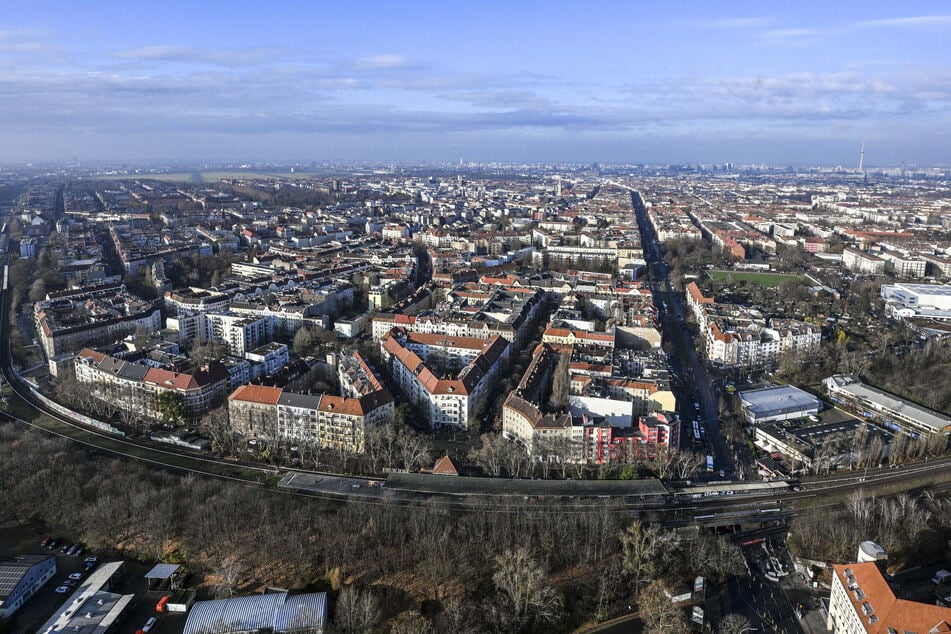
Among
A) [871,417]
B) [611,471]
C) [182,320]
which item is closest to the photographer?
[611,471]

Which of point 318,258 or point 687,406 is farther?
point 318,258

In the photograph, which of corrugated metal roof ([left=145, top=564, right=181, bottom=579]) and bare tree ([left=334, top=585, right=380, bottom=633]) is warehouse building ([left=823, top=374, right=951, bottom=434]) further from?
corrugated metal roof ([left=145, top=564, right=181, bottom=579])

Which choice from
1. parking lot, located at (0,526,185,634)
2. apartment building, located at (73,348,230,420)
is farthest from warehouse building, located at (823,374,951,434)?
apartment building, located at (73,348,230,420)

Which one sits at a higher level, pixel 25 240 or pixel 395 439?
pixel 25 240

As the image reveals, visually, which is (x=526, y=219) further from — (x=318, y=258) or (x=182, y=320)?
(x=182, y=320)

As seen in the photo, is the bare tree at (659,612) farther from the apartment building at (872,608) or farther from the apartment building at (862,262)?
the apartment building at (862,262)

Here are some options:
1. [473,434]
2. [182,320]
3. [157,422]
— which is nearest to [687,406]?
[473,434]

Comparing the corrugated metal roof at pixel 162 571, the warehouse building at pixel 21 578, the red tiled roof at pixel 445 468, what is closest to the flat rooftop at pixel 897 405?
the red tiled roof at pixel 445 468
